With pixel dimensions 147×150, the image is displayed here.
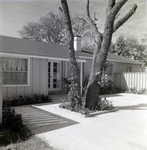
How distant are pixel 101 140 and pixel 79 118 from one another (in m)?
1.69

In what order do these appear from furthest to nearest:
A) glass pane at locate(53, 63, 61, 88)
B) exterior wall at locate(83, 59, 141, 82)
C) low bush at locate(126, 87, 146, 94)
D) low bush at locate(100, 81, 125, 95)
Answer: exterior wall at locate(83, 59, 141, 82) < low bush at locate(126, 87, 146, 94) < low bush at locate(100, 81, 125, 95) < glass pane at locate(53, 63, 61, 88)

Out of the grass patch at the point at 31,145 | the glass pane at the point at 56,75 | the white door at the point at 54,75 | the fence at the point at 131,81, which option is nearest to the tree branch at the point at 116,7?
the grass patch at the point at 31,145

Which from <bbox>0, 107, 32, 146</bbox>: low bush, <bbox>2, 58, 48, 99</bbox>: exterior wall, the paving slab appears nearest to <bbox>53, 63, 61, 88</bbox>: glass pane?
<bbox>2, 58, 48, 99</bbox>: exterior wall

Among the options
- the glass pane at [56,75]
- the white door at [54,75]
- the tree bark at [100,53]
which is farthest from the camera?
the glass pane at [56,75]

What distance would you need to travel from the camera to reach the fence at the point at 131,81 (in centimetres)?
1170

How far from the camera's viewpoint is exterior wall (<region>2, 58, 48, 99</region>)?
24.0 feet

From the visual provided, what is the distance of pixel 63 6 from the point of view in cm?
572

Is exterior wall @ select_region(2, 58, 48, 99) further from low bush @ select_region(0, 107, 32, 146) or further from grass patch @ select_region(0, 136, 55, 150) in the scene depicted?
grass patch @ select_region(0, 136, 55, 150)

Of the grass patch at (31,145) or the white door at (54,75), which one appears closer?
the grass patch at (31,145)

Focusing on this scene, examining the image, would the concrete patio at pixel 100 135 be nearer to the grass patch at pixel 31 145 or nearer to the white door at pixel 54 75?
the grass patch at pixel 31 145

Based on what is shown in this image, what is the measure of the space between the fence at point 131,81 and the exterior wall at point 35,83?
710 cm

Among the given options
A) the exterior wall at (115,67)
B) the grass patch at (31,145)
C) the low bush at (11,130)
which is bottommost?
the grass patch at (31,145)

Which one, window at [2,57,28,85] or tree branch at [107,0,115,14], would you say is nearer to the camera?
tree branch at [107,0,115,14]

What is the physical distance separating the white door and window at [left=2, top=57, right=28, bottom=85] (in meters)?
2.58
